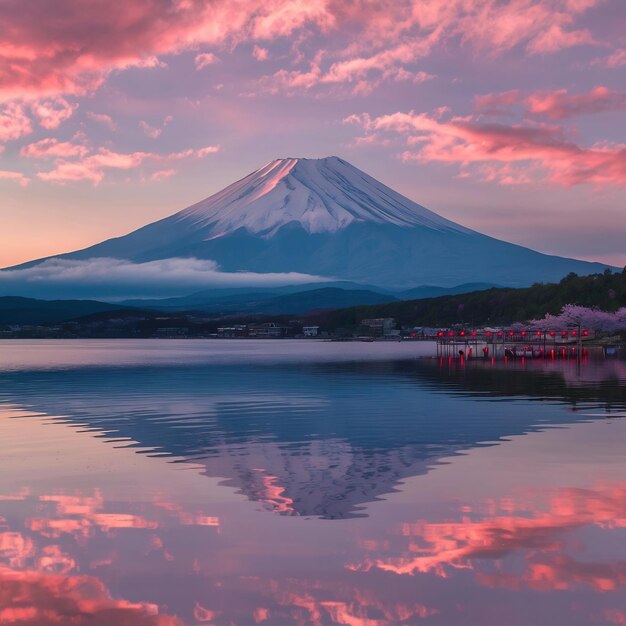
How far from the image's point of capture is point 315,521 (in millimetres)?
16906

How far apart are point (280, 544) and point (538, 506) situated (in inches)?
238

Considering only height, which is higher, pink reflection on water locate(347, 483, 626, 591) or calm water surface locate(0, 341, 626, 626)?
pink reflection on water locate(347, 483, 626, 591)

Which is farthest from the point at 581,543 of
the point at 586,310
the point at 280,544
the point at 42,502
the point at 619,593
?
the point at 586,310

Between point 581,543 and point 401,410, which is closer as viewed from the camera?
point 581,543

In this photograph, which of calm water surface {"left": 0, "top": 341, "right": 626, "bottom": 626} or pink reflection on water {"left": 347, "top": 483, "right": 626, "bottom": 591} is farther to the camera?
pink reflection on water {"left": 347, "top": 483, "right": 626, "bottom": 591}

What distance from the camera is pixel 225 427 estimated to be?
35.4 metres

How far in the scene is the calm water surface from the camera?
12.1m

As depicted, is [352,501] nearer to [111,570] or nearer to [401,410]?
[111,570]

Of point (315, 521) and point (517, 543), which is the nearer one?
point (517, 543)

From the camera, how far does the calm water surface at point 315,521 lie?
1213 cm

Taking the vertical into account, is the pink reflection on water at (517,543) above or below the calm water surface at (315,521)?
above

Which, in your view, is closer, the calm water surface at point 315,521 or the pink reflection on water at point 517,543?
the calm water surface at point 315,521

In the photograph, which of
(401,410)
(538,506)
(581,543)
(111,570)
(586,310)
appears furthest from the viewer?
(586,310)

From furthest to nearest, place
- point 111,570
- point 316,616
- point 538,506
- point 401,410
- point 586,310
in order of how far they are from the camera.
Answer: point 586,310 → point 401,410 → point 538,506 → point 111,570 → point 316,616
